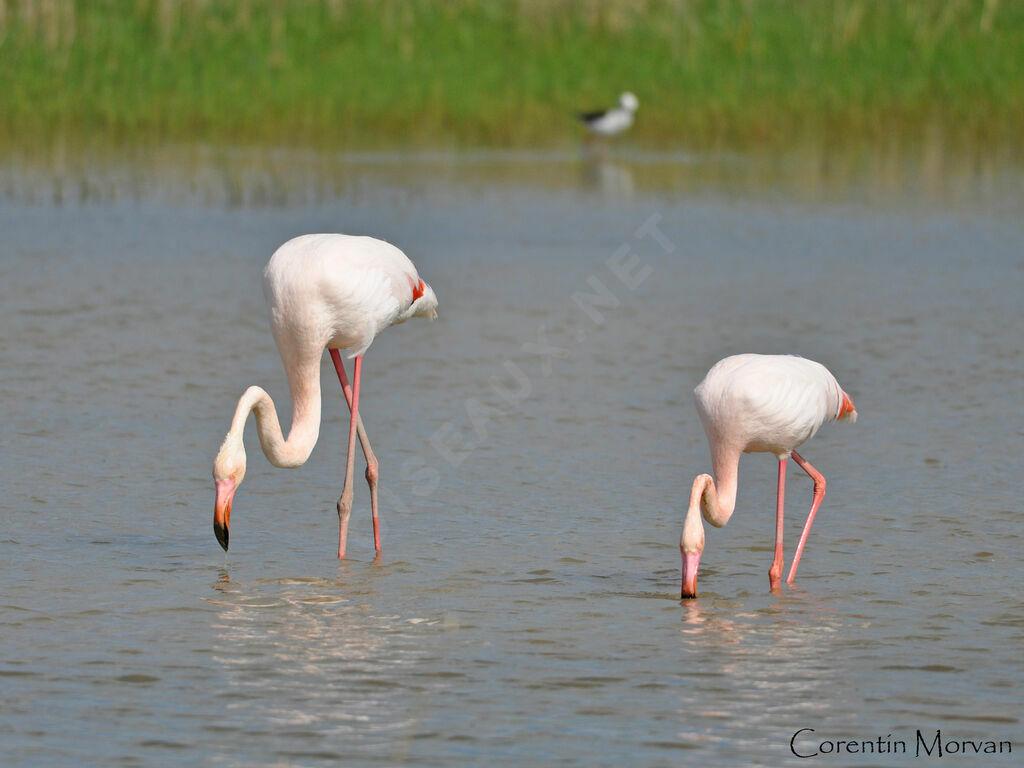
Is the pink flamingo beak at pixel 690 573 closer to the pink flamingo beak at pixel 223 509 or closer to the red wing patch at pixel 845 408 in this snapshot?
the red wing patch at pixel 845 408

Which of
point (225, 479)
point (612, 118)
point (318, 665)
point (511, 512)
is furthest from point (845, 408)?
point (612, 118)

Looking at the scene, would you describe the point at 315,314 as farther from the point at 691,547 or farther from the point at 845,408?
the point at 845,408

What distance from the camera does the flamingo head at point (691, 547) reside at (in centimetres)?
673

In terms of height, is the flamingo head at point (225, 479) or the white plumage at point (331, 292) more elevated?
the white plumage at point (331, 292)

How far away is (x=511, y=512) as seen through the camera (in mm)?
8266

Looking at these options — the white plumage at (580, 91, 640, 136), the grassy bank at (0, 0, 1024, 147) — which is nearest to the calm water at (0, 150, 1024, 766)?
the white plumage at (580, 91, 640, 136)

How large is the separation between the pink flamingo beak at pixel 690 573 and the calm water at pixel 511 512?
0.14m

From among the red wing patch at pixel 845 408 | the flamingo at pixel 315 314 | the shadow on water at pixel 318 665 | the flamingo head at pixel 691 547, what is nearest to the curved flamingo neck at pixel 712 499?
the flamingo head at pixel 691 547

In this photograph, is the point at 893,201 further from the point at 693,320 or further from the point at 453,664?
the point at 453,664

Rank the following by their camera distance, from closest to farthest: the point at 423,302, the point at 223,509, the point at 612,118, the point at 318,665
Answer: the point at 318,665 → the point at 223,509 → the point at 423,302 → the point at 612,118

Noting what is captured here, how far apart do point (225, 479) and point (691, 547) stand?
1.63 metres

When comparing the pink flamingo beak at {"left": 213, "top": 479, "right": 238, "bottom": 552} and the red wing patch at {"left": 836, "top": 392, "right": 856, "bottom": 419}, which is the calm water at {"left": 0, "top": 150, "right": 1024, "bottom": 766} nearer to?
the pink flamingo beak at {"left": 213, "top": 479, "right": 238, "bottom": 552}

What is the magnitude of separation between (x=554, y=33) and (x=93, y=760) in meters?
→ 21.0

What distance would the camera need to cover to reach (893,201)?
18.1m
